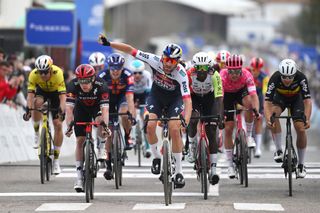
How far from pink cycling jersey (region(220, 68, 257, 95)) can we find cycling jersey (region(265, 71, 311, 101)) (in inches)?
52.6

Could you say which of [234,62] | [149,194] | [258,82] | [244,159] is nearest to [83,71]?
[149,194]

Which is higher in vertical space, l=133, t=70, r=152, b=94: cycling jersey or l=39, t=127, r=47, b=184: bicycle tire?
l=133, t=70, r=152, b=94: cycling jersey

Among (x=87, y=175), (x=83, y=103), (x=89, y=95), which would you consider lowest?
(x=87, y=175)

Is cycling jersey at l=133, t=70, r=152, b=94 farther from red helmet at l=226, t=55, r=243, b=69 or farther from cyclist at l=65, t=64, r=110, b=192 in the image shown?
cyclist at l=65, t=64, r=110, b=192

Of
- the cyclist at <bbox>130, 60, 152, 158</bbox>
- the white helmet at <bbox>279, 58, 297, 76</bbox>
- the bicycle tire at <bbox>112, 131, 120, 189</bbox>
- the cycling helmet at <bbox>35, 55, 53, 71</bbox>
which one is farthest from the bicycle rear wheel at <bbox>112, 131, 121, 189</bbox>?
the cyclist at <bbox>130, 60, 152, 158</bbox>

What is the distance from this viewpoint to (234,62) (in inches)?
677

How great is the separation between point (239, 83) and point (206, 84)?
69.0 inches

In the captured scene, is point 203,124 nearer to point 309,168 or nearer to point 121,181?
point 121,181

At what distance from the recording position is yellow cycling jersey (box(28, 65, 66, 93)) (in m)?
17.5

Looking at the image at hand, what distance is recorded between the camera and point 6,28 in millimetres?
38281

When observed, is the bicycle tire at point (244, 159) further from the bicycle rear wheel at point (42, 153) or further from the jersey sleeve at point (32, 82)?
the jersey sleeve at point (32, 82)

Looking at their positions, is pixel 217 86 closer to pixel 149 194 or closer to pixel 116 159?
pixel 149 194

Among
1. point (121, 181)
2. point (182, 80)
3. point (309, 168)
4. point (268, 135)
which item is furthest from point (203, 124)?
point (268, 135)

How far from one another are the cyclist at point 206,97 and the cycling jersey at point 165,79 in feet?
1.67
